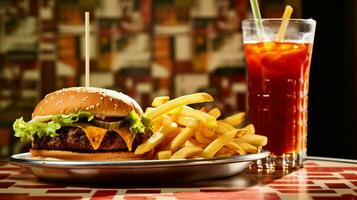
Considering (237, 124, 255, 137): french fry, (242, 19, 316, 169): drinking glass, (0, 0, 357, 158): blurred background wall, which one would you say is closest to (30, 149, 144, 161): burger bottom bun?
(237, 124, 255, 137): french fry

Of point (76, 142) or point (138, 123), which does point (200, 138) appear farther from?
point (76, 142)

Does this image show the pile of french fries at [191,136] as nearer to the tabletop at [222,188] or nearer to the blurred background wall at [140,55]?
the tabletop at [222,188]

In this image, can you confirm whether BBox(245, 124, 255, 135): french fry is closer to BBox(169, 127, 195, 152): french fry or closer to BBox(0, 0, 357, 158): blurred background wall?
BBox(169, 127, 195, 152): french fry

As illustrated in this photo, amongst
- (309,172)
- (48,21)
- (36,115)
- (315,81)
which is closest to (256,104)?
(309,172)

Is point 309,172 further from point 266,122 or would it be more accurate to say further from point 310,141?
point 310,141

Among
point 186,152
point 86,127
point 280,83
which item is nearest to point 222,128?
point 186,152

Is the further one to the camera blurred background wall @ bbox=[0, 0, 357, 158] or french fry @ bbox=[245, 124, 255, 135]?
blurred background wall @ bbox=[0, 0, 357, 158]
